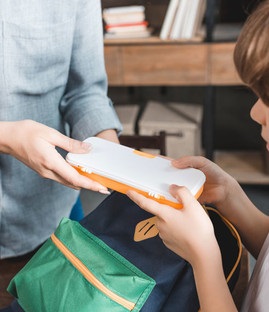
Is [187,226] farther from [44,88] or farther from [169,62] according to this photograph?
[169,62]

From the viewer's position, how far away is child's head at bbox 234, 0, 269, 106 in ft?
2.08

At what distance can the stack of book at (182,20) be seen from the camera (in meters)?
2.26

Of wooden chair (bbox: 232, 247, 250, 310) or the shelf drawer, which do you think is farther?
the shelf drawer

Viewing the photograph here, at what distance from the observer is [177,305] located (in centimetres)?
73

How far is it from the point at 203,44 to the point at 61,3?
138 centimetres

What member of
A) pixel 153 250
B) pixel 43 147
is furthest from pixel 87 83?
pixel 153 250

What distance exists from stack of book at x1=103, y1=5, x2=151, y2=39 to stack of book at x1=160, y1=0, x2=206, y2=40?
0.12m

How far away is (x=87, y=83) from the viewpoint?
1.09 meters

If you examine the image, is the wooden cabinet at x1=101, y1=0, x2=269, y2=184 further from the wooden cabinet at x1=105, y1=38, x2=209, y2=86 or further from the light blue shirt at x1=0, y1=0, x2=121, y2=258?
the light blue shirt at x1=0, y1=0, x2=121, y2=258

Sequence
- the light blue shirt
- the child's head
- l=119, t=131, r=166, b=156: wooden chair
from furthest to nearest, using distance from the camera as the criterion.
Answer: l=119, t=131, r=166, b=156: wooden chair < the light blue shirt < the child's head

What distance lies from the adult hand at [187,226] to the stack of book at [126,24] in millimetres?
1778

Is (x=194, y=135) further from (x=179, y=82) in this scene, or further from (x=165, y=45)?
(x=165, y=45)

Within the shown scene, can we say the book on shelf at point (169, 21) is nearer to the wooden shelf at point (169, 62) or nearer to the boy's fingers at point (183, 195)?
the wooden shelf at point (169, 62)

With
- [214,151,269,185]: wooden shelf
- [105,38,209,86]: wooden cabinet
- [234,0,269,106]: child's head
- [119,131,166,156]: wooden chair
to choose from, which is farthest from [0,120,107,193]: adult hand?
[214,151,269,185]: wooden shelf
